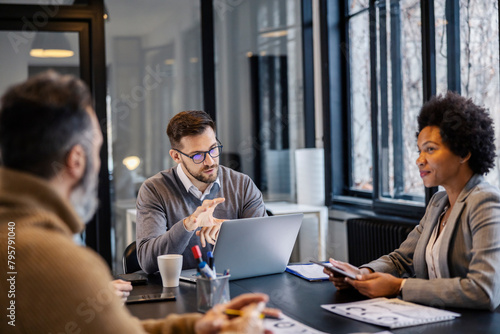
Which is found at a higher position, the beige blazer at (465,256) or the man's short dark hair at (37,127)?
the man's short dark hair at (37,127)

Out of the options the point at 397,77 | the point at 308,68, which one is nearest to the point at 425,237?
the point at 397,77

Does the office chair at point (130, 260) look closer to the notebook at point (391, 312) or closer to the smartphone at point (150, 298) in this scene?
the smartphone at point (150, 298)

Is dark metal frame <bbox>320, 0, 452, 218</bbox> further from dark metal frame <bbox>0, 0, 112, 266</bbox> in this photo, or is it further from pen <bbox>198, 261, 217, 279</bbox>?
pen <bbox>198, 261, 217, 279</bbox>

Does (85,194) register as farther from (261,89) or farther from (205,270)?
(261,89)

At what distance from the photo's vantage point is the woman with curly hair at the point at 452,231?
176 centimetres

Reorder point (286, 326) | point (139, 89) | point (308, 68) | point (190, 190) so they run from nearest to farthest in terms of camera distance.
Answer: point (286, 326), point (190, 190), point (139, 89), point (308, 68)

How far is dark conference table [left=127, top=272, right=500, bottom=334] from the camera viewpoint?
1533 mm

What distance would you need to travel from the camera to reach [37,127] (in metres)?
1.04

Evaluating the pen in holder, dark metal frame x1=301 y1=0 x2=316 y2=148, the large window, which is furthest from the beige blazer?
dark metal frame x1=301 y1=0 x2=316 y2=148

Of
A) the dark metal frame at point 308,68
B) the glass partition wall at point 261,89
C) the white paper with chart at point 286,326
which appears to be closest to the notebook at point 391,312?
the white paper with chart at point 286,326

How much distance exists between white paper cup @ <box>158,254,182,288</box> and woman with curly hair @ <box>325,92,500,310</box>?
1.84 feet

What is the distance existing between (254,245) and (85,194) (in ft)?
3.44

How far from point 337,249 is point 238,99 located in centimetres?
152

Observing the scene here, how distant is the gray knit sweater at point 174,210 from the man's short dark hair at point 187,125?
0.57ft
